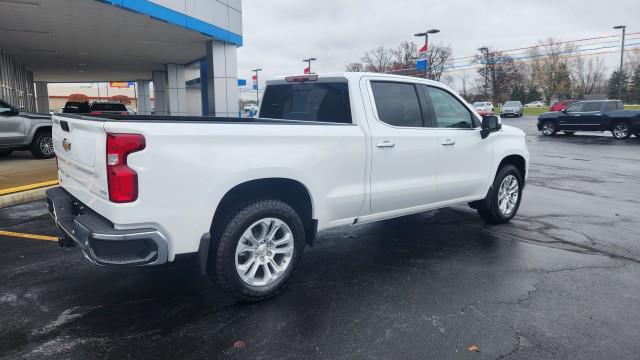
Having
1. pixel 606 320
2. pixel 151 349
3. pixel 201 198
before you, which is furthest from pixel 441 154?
pixel 151 349

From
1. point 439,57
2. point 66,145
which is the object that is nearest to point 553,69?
point 439,57

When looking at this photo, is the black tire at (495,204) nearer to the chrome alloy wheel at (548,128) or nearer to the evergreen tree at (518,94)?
the chrome alloy wheel at (548,128)

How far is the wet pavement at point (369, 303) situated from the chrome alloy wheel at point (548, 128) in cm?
2011

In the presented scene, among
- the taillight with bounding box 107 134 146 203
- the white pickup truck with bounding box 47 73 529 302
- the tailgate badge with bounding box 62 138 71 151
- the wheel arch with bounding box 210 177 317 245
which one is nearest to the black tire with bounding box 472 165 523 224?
the white pickup truck with bounding box 47 73 529 302

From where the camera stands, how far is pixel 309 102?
521 centimetres

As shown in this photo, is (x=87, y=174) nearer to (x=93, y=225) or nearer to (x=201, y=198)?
(x=93, y=225)

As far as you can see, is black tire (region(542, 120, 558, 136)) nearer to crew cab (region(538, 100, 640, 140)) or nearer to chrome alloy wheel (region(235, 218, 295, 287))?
crew cab (region(538, 100, 640, 140))

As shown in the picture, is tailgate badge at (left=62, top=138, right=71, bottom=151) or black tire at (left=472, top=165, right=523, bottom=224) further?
black tire at (left=472, top=165, right=523, bottom=224)

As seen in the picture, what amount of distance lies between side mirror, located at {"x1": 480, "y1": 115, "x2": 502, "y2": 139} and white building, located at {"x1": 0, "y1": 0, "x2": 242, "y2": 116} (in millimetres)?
10493

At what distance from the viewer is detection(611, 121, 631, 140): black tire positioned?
71.2 feet

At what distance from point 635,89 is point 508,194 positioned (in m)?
95.8

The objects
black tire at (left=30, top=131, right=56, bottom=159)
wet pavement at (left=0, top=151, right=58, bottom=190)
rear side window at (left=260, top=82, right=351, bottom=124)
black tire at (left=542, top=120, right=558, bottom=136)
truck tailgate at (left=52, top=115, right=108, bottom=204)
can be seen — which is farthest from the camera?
black tire at (left=542, top=120, right=558, bottom=136)

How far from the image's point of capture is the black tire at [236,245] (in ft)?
11.8

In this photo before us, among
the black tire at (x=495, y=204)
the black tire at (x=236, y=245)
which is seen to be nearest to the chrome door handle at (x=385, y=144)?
the black tire at (x=236, y=245)
